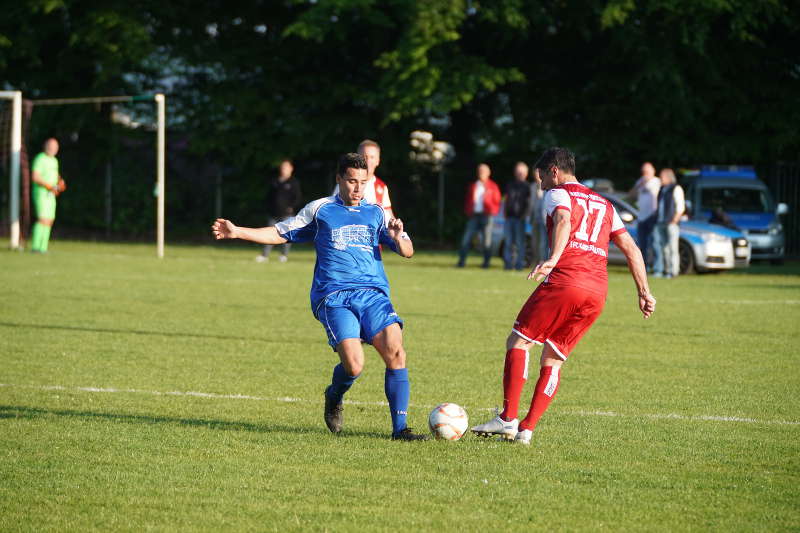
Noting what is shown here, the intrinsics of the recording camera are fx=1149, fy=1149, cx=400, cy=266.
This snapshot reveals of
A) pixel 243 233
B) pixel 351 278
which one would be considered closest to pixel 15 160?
pixel 243 233

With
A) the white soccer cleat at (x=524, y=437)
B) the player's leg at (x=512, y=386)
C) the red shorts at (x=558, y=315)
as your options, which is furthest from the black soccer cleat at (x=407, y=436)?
the red shorts at (x=558, y=315)

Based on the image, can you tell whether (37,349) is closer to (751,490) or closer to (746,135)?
(751,490)

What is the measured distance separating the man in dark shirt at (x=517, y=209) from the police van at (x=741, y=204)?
4673mm

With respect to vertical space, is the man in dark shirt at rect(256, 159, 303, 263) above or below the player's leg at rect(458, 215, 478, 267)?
above

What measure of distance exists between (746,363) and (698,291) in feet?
26.4

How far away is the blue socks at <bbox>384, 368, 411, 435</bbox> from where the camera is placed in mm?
6961

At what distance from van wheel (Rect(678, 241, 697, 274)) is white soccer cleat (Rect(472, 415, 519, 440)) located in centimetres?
1651

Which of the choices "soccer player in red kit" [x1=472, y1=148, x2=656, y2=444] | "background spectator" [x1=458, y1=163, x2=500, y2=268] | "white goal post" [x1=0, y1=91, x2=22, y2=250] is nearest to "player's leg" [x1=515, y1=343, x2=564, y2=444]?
"soccer player in red kit" [x1=472, y1=148, x2=656, y2=444]

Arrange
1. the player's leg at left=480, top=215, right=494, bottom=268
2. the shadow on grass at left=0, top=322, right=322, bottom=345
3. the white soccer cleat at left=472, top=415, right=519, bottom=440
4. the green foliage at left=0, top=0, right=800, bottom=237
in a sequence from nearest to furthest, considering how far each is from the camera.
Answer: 1. the white soccer cleat at left=472, top=415, right=519, bottom=440
2. the shadow on grass at left=0, top=322, right=322, bottom=345
3. the player's leg at left=480, top=215, right=494, bottom=268
4. the green foliage at left=0, top=0, right=800, bottom=237

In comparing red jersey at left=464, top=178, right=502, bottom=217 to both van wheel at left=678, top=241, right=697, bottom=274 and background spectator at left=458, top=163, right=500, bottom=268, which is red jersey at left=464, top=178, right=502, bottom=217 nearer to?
background spectator at left=458, top=163, right=500, bottom=268

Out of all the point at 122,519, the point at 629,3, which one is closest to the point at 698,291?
the point at 629,3

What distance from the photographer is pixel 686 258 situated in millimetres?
22766

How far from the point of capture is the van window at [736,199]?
2612 centimetres

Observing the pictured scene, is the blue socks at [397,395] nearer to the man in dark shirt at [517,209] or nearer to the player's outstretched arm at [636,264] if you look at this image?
the player's outstretched arm at [636,264]
